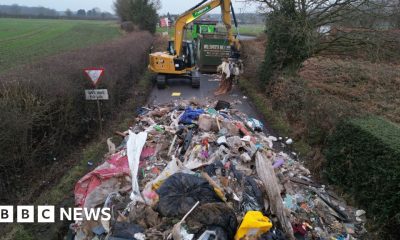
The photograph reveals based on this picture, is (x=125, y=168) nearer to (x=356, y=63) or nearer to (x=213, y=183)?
(x=213, y=183)

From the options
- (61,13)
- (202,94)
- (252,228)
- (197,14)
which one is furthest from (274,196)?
(61,13)

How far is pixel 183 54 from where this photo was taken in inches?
627

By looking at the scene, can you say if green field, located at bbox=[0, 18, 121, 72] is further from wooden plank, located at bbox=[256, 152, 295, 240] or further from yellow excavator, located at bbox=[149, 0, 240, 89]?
wooden plank, located at bbox=[256, 152, 295, 240]

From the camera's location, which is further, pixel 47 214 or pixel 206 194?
pixel 47 214

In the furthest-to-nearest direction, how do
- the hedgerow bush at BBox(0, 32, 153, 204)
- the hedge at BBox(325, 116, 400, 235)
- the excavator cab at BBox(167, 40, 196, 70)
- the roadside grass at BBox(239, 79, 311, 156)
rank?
the excavator cab at BBox(167, 40, 196, 70) → the roadside grass at BBox(239, 79, 311, 156) → the hedgerow bush at BBox(0, 32, 153, 204) → the hedge at BBox(325, 116, 400, 235)

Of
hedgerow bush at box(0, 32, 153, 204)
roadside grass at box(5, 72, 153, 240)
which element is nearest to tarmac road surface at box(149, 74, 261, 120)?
roadside grass at box(5, 72, 153, 240)

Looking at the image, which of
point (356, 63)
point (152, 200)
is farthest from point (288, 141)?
point (356, 63)

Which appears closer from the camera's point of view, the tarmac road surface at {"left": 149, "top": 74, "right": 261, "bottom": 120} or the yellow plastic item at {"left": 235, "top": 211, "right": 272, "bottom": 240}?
the yellow plastic item at {"left": 235, "top": 211, "right": 272, "bottom": 240}

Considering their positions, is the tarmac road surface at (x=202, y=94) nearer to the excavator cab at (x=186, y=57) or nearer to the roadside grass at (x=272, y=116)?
the roadside grass at (x=272, y=116)

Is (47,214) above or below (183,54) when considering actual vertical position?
below

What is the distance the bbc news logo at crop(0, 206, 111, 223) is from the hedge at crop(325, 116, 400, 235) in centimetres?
471

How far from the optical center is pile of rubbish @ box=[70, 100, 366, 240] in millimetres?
4992

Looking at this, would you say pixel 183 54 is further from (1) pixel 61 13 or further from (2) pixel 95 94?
(1) pixel 61 13

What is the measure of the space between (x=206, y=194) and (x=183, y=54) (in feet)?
37.3
